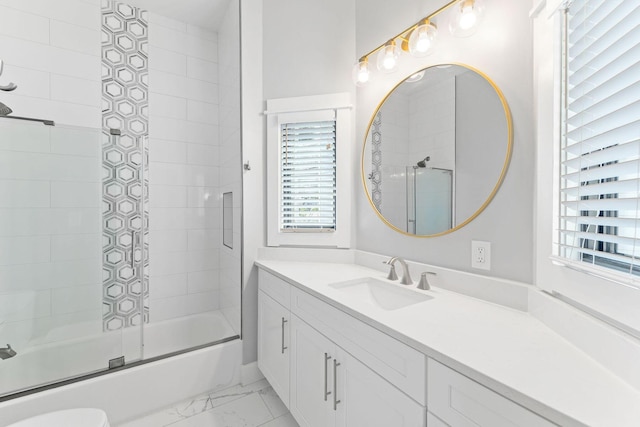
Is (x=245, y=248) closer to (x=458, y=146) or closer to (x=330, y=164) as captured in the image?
(x=330, y=164)

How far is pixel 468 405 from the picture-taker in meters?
0.66

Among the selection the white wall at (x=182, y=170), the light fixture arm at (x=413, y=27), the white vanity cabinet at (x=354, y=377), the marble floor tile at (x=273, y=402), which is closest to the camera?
the white vanity cabinet at (x=354, y=377)

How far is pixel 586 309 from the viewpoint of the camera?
77 centimetres

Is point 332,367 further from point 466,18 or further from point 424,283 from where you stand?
point 466,18

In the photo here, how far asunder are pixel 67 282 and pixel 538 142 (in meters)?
2.39

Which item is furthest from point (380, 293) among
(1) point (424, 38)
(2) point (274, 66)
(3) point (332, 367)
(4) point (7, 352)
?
(4) point (7, 352)

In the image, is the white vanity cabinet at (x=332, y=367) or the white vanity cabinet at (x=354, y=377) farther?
the white vanity cabinet at (x=332, y=367)

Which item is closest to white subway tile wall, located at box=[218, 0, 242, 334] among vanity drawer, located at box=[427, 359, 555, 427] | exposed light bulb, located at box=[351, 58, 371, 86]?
exposed light bulb, located at box=[351, 58, 371, 86]

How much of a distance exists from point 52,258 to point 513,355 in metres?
2.19

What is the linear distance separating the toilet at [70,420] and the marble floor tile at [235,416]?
0.54 meters

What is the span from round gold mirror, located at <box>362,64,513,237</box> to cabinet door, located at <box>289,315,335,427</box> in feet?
2.38

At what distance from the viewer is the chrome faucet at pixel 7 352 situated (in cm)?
145

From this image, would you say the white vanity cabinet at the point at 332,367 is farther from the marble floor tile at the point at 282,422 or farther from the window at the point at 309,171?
the window at the point at 309,171

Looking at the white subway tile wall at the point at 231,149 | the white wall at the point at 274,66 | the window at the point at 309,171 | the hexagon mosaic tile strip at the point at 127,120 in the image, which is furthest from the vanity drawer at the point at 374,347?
the hexagon mosaic tile strip at the point at 127,120
